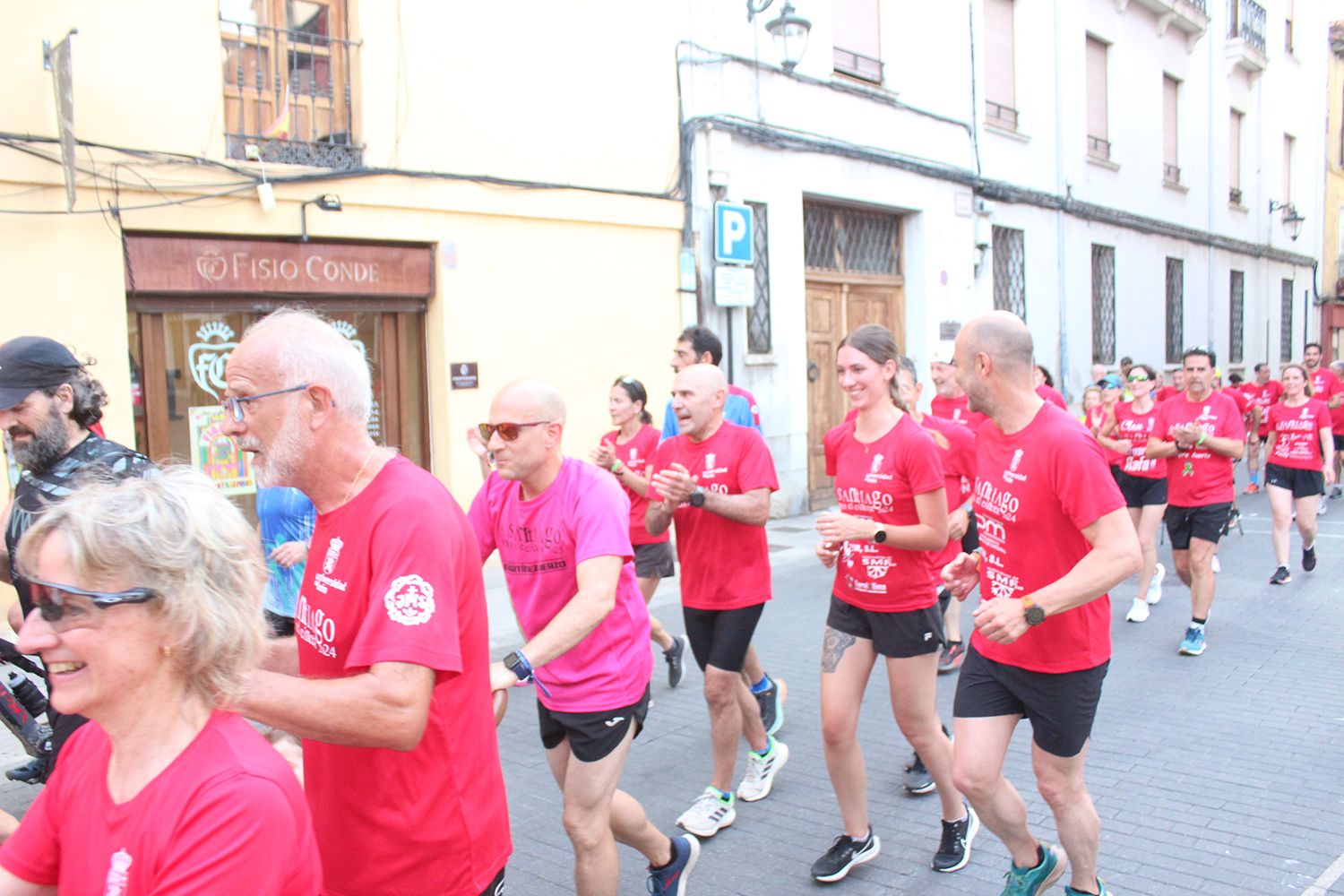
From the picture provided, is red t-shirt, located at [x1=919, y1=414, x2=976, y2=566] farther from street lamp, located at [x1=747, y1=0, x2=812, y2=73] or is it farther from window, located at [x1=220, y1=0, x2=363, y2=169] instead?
street lamp, located at [x1=747, y1=0, x2=812, y2=73]

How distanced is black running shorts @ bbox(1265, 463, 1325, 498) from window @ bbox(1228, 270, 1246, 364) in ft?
57.8

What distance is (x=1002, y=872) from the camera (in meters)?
3.93

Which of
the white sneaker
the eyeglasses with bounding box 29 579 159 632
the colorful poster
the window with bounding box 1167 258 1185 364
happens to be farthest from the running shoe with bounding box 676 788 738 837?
Answer: the window with bounding box 1167 258 1185 364

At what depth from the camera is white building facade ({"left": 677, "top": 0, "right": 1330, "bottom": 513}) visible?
12438mm

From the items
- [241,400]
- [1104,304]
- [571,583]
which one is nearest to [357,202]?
[571,583]

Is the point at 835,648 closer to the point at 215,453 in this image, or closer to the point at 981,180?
the point at 215,453

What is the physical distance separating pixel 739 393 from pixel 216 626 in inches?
206

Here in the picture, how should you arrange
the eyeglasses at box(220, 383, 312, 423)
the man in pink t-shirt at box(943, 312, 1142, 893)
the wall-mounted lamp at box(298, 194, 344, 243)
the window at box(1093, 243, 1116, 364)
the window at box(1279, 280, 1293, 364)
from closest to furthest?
the eyeglasses at box(220, 383, 312, 423) < the man in pink t-shirt at box(943, 312, 1142, 893) < the wall-mounted lamp at box(298, 194, 344, 243) < the window at box(1093, 243, 1116, 364) < the window at box(1279, 280, 1293, 364)

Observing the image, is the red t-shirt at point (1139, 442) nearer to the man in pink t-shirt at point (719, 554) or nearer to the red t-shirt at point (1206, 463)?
the red t-shirt at point (1206, 463)

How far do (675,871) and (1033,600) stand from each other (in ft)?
4.96

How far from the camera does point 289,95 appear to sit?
8727mm

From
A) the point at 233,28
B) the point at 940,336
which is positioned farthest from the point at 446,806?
the point at 940,336

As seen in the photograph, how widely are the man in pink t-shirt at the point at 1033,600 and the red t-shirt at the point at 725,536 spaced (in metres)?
Result: 1.18

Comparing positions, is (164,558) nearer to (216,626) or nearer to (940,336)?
(216,626)
